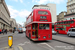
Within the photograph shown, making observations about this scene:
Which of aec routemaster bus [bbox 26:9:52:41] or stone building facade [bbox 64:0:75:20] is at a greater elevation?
stone building facade [bbox 64:0:75:20]

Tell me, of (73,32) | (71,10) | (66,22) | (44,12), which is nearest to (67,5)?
(71,10)

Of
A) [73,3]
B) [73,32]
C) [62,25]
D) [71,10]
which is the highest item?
[73,3]

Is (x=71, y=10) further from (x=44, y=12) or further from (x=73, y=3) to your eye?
(x=44, y=12)

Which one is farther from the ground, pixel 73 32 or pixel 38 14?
pixel 38 14

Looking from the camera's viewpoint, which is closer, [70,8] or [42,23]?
[42,23]

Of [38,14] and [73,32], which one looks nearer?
[38,14]

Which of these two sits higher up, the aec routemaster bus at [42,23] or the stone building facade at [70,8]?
the stone building facade at [70,8]

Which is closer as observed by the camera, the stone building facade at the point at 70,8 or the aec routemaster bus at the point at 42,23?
the aec routemaster bus at the point at 42,23

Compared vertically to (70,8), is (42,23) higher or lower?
lower

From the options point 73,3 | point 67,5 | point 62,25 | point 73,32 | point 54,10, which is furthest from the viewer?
point 54,10

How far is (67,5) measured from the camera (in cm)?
5078

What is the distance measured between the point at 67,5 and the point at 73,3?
477 cm

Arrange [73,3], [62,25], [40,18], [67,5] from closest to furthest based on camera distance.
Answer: [40,18] → [62,25] → [73,3] → [67,5]

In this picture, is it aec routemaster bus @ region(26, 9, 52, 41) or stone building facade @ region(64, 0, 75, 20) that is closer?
aec routemaster bus @ region(26, 9, 52, 41)
